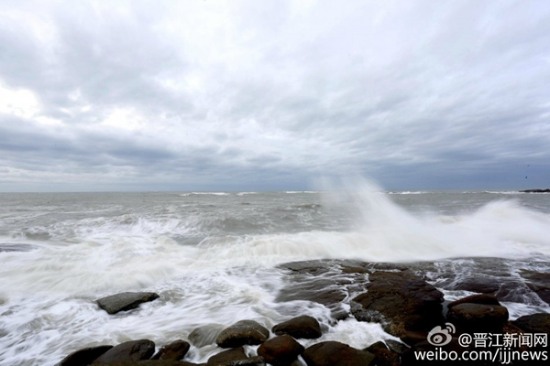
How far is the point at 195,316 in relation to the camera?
5.26 metres

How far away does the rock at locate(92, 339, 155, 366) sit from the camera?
3.71m

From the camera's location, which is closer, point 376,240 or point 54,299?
point 54,299

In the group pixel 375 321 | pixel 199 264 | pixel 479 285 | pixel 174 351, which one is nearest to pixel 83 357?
pixel 174 351

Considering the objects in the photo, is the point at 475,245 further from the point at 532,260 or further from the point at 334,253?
the point at 334,253

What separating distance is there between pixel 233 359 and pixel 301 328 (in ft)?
Answer: 3.75

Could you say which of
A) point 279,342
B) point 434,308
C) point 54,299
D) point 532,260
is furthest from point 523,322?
point 54,299

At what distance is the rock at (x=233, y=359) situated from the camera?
11.6ft

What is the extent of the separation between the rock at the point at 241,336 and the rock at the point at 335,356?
0.72 metres

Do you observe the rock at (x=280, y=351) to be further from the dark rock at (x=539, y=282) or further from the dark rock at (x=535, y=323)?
the dark rock at (x=539, y=282)

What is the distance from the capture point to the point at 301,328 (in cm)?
433

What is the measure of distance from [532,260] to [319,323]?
7.68 m

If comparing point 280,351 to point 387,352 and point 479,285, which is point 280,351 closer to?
point 387,352

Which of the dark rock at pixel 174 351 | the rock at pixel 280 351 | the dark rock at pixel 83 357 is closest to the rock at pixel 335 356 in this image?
the rock at pixel 280 351

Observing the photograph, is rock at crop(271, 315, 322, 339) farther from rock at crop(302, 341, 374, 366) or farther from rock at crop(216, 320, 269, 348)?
rock at crop(302, 341, 374, 366)
